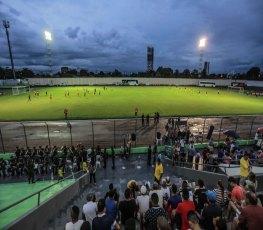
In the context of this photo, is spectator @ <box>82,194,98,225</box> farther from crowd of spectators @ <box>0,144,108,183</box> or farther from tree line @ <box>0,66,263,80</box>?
tree line @ <box>0,66,263,80</box>

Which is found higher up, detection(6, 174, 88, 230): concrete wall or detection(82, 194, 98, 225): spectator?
detection(82, 194, 98, 225): spectator

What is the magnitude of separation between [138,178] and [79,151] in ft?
17.2

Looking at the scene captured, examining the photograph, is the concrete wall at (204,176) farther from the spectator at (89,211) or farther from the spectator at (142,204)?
the spectator at (89,211)

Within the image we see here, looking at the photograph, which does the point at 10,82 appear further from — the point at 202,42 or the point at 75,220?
the point at 75,220

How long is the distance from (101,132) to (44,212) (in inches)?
725

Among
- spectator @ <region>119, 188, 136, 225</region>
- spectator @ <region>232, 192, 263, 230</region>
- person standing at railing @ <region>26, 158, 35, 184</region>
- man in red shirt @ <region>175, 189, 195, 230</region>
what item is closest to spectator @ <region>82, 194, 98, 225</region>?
spectator @ <region>119, 188, 136, 225</region>

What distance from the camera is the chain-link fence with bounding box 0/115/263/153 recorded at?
2302 centimetres

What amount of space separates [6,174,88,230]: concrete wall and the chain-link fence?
938cm

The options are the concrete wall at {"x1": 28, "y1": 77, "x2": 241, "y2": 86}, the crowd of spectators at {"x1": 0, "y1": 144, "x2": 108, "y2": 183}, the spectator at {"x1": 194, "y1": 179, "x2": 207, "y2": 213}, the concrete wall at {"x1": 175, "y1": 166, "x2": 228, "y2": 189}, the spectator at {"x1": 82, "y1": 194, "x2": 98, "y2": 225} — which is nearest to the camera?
the spectator at {"x1": 82, "y1": 194, "x2": 98, "y2": 225}

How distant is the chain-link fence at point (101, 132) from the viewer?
23.0 metres

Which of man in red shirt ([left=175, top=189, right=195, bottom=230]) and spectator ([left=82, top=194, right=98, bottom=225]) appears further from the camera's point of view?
spectator ([left=82, top=194, right=98, bottom=225])

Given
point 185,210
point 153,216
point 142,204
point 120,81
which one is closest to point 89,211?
point 142,204

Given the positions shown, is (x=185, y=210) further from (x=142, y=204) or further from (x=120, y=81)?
(x=120, y=81)

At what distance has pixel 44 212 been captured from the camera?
8516 mm
